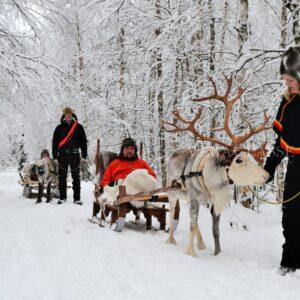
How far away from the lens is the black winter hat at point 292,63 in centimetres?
392

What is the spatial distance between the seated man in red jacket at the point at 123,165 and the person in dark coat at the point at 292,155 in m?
2.86

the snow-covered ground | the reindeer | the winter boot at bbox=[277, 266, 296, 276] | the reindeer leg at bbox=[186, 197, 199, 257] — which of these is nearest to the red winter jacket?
the snow-covered ground

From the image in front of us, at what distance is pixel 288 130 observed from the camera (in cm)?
410

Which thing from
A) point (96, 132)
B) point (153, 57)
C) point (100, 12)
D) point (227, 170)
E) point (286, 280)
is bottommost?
point (286, 280)

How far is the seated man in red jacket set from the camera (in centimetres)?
655

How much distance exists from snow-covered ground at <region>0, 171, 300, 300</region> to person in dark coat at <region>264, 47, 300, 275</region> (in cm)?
20

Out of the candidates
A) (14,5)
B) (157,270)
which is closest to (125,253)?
(157,270)

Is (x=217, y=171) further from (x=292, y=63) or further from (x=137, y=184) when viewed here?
(x=137, y=184)

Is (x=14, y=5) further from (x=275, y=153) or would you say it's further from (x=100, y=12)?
(x=275, y=153)

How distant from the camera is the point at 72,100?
9727 millimetres

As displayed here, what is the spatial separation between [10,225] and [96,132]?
1064 centimetres

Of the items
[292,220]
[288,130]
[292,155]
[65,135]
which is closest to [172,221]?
[292,220]

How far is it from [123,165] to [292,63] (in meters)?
3.30

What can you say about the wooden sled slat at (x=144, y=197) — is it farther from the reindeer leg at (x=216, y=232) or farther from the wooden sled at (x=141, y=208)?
the reindeer leg at (x=216, y=232)
